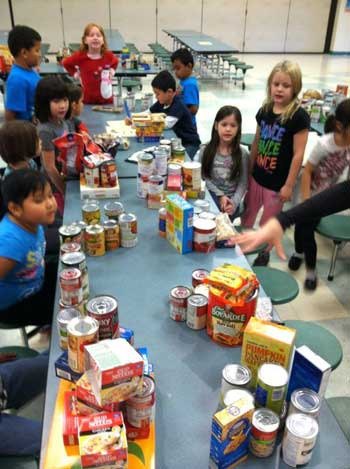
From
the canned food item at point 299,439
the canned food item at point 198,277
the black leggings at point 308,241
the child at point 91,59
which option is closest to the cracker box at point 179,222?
the canned food item at point 198,277

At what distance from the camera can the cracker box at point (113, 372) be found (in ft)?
3.39

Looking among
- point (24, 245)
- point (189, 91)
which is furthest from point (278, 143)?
point (24, 245)

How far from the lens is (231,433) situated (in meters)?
1.05

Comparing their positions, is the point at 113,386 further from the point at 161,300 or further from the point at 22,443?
the point at 161,300

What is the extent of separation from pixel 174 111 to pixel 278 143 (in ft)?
3.73

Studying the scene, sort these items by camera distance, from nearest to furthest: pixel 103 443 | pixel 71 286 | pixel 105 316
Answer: pixel 103 443 → pixel 105 316 → pixel 71 286

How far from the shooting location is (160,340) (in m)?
1.54

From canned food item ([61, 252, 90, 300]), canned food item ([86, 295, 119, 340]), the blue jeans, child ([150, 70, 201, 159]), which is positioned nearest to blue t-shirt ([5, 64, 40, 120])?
child ([150, 70, 201, 159])

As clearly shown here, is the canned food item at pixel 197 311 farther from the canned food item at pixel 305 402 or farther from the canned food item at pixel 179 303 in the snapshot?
the canned food item at pixel 305 402

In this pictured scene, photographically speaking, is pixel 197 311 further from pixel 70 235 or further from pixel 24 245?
pixel 24 245

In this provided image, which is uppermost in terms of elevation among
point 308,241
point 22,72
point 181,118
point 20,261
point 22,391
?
point 22,72

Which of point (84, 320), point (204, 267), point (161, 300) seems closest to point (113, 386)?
point (84, 320)

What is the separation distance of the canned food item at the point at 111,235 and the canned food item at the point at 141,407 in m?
1.00

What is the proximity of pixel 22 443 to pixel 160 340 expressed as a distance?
1.82 ft
